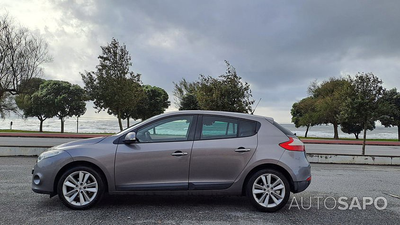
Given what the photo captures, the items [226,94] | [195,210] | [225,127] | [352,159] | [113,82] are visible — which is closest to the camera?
[195,210]

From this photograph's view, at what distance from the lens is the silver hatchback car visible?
447cm

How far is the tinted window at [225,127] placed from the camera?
4672 millimetres

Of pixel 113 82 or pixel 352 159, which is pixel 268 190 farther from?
pixel 113 82

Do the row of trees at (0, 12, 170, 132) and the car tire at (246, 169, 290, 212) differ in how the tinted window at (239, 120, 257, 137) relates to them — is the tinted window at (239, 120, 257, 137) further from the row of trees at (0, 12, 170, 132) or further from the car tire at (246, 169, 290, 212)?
the row of trees at (0, 12, 170, 132)

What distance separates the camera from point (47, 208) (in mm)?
4582

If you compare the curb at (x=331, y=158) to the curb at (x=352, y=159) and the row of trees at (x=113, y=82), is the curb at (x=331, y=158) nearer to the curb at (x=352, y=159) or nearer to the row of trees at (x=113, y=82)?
the curb at (x=352, y=159)

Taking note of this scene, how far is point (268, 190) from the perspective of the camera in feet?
14.8

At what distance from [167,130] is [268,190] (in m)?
1.89

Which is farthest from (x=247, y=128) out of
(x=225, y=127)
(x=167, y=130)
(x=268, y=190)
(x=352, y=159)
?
(x=352, y=159)

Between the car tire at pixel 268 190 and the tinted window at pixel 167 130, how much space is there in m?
1.32

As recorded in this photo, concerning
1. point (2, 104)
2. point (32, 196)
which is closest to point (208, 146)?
point (32, 196)

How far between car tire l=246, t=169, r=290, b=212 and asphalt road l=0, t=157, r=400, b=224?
0.15 metres

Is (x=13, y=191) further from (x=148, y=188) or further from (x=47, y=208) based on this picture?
(x=148, y=188)

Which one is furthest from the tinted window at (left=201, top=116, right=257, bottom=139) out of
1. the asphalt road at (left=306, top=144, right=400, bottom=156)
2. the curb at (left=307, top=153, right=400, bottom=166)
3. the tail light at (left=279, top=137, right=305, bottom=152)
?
the asphalt road at (left=306, top=144, right=400, bottom=156)
